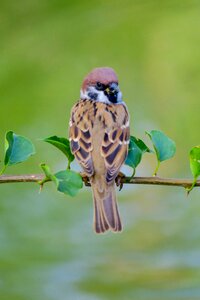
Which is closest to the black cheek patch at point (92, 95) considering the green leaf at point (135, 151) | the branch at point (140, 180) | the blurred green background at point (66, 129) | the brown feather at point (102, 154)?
the brown feather at point (102, 154)

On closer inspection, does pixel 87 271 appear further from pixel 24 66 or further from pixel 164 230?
pixel 24 66

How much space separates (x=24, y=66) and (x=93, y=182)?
4.60ft

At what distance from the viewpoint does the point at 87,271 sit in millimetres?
3615

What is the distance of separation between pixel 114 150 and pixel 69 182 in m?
0.62

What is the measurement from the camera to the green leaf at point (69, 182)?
2305 millimetres

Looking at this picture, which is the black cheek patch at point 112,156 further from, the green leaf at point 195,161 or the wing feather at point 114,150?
the green leaf at point 195,161

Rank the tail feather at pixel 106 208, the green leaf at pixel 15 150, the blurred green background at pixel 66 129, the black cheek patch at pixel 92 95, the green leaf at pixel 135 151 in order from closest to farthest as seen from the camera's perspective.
Answer: the green leaf at pixel 15 150, the green leaf at pixel 135 151, the tail feather at pixel 106 208, the black cheek patch at pixel 92 95, the blurred green background at pixel 66 129

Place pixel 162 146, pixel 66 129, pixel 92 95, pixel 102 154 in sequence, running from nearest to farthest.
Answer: pixel 162 146, pixel 102 154, pixel 92 95, pixel 66 129

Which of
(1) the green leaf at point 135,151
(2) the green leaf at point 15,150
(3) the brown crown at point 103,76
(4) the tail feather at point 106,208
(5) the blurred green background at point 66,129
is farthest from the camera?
(5) the blurred green background at point 66,129

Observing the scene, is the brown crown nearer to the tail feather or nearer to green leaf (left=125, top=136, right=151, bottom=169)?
the tail feather

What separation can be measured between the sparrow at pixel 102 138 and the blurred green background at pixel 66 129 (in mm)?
444

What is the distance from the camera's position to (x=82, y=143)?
2.96 metres

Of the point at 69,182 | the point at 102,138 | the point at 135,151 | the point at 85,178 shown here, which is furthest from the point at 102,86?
the point at 69,182

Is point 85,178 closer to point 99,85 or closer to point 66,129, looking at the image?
point 99,85
